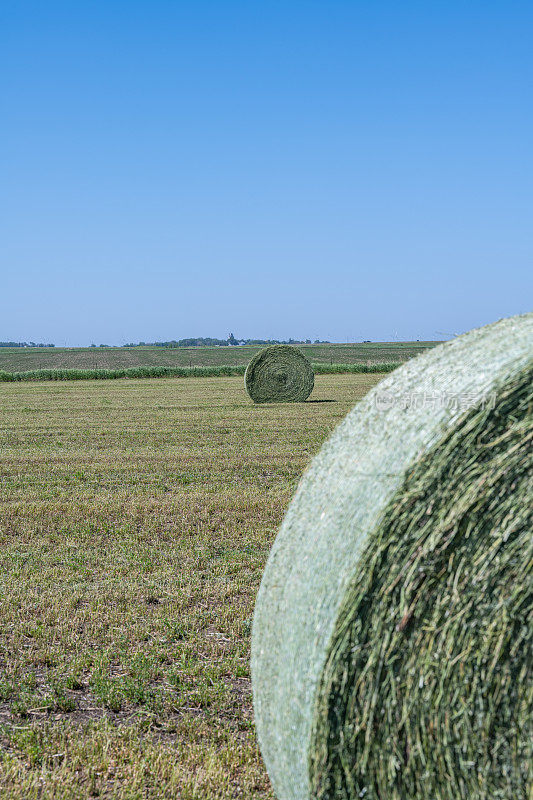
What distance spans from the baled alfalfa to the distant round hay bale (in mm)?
20647

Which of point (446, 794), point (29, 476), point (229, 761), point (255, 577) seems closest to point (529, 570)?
point (446, 794)

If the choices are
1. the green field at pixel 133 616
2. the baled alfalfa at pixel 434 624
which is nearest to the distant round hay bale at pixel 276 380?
the green field at pixel 133 616

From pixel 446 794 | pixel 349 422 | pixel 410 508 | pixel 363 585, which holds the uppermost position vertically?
pixel 349 422

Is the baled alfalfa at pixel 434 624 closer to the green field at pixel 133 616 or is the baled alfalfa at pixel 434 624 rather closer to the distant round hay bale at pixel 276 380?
the green field at pixel 133 616

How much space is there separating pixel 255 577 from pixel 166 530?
189 cm

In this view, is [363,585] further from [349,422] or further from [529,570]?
[349,422]

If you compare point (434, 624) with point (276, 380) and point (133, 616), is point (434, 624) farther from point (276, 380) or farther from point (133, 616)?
point (276, 380)

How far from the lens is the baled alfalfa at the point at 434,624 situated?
263 centimetres

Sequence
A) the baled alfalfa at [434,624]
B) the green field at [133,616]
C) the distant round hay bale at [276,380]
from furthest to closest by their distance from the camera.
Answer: the distant round hay bale at [276,380]
the green field at [133,616]
the baled alfalfa at [434,624]

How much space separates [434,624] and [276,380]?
69.1ft

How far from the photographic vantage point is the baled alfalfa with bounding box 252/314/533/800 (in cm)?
263

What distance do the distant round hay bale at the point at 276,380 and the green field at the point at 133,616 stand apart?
9933mm

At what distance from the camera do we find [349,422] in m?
3.40

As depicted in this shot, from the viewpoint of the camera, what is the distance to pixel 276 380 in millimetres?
23656
